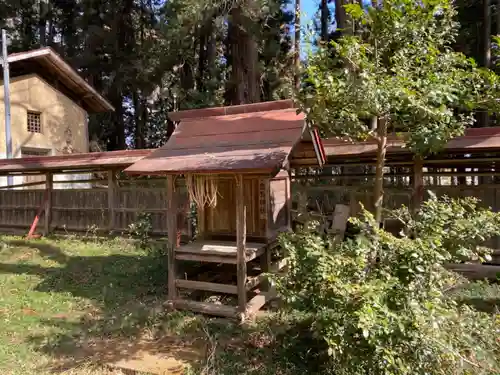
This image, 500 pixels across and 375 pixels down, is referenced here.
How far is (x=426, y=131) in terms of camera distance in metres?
4.79

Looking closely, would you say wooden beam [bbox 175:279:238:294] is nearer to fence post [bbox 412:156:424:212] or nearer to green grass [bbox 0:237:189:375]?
green grass [bbox 0:237:189:375]

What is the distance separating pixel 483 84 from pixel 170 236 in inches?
206

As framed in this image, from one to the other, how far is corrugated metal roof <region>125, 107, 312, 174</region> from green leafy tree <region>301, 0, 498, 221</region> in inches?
41.3

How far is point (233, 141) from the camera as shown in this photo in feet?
21.6

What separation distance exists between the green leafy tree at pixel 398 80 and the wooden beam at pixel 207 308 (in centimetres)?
283

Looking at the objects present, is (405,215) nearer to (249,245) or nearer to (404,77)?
(404,77)

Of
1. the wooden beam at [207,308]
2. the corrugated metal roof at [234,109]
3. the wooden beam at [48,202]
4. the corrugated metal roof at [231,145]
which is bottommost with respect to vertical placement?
the wooden beam at [207,308]

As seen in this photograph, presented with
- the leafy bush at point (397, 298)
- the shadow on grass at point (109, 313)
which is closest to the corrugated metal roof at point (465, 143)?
the leafy bush at point (397, 298)

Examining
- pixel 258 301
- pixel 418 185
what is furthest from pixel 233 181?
pixel 418 185

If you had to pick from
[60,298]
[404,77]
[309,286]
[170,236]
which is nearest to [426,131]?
[404,77]

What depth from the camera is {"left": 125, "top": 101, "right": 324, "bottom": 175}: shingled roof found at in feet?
19.0

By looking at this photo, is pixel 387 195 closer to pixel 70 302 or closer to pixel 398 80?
pixel 398 80

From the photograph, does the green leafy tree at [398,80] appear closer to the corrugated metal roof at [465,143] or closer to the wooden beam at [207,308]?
the corrugated metal roof at [465,143]

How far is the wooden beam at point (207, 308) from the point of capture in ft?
20.6
